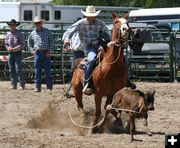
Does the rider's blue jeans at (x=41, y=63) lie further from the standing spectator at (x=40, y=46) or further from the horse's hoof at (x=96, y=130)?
the horse's hoof at (x=96, y=130)

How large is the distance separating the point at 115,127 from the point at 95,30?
5.05ft

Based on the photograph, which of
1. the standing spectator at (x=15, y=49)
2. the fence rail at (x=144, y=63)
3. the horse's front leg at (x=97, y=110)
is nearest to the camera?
the horse's front leg at (x=97, y=110)

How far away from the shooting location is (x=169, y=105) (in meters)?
12.8

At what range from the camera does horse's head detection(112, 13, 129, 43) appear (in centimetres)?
868

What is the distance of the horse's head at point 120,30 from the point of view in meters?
8.68

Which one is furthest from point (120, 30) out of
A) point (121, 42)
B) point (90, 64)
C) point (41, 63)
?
point (41, 63)

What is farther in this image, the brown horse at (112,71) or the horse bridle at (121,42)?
the brown horse at (112,71)

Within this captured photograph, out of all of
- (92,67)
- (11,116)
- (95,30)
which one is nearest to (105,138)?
(92,67)

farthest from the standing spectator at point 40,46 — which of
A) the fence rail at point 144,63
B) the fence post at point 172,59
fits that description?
the fence post at point 172,59

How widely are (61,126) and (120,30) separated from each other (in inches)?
85.6

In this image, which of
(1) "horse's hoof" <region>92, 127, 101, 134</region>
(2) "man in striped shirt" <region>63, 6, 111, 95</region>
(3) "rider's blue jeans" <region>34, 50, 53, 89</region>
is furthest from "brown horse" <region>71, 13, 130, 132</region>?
(3) "rider's blue jeans" <region>34, 50, 53, 89</region>

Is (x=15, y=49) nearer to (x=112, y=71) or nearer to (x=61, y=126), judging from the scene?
(x=61, y=126)

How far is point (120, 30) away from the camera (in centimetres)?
879

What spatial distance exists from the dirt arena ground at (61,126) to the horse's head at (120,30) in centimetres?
140
